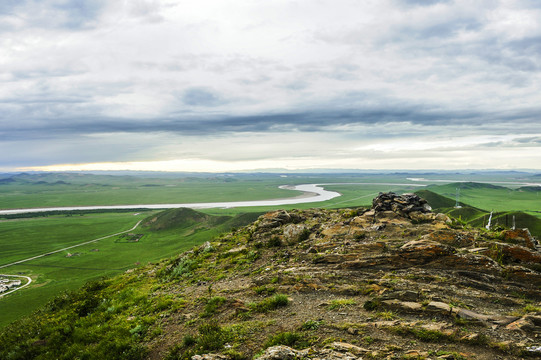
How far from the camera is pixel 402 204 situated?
2395 centimetres

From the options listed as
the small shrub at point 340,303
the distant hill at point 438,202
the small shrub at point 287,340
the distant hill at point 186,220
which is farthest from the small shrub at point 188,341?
the distant hill at point 438,202

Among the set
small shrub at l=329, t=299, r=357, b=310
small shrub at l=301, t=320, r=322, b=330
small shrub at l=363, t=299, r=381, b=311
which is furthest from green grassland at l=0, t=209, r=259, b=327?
small shrub at l=363, t=299, r=381, b=311

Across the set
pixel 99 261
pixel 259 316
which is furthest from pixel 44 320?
pixel 99 261

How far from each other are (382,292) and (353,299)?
1.53 meters

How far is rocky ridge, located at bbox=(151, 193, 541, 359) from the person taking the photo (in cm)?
960

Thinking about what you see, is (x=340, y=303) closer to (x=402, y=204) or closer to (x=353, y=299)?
(x=353, y=299)

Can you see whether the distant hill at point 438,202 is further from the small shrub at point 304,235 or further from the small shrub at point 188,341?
the small shrub at point 188,341

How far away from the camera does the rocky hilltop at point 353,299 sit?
977cm

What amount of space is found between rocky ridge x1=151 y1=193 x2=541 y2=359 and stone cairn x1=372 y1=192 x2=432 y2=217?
0.53ft

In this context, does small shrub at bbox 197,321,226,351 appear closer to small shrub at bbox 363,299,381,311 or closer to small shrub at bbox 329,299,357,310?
small shrub at bbox 329,299,357,310

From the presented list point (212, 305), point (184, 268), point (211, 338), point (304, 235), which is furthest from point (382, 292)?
Result: point (184, 268)

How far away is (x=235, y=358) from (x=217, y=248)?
59.1 feet

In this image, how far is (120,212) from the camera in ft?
639

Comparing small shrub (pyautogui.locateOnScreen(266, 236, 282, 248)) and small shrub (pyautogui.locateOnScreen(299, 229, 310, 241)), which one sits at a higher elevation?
small shrub (pyautogui.locateOnScreen(299, 229, 310, 241))
